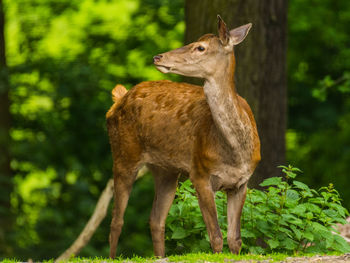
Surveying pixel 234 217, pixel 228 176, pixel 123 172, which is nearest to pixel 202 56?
pixel 228 176

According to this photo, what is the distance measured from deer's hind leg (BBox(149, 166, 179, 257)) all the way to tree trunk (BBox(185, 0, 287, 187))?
182 centimetres

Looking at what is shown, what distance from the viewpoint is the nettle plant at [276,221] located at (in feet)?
24.1

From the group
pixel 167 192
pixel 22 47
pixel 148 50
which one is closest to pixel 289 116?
pixel 148 50

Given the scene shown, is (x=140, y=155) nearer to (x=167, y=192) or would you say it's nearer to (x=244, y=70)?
(x=167, y=192)

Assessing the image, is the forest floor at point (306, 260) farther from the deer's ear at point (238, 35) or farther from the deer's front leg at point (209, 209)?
the deer's ear at point (238, 35)

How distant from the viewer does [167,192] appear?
7.81m

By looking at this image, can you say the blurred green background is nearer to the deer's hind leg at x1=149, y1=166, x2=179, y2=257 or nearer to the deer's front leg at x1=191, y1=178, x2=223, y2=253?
the deer's hind leg at x1=149, y1=166, x2=179, y2=257

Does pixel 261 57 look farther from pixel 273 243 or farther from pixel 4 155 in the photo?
pixel 4 155

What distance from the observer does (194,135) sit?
6945 mm

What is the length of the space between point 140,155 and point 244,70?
2.57 m

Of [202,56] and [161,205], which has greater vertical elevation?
[202,56]

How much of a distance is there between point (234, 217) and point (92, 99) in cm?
852

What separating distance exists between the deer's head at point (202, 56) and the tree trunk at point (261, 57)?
9.68 ft

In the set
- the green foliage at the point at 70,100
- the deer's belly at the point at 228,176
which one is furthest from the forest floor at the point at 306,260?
the green foliage at the point at 70,100
